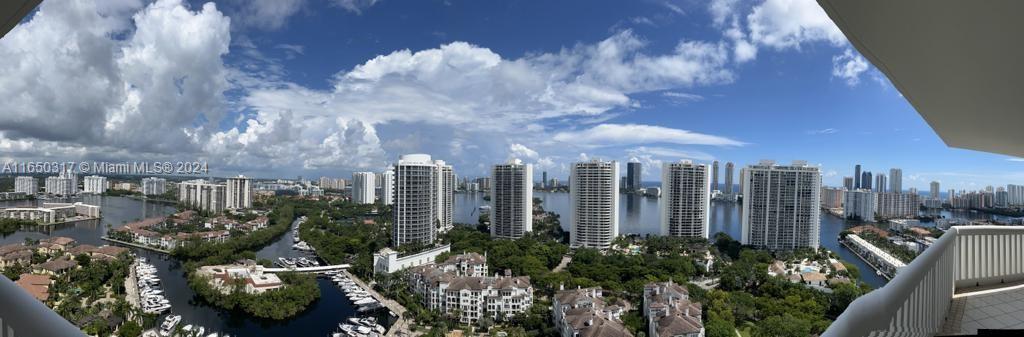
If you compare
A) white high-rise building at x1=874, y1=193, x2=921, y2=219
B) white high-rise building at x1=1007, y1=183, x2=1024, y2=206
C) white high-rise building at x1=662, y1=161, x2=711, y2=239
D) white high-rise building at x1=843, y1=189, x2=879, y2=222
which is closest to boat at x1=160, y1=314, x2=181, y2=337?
white high-rise building at x1=662, y1=161, x2=711, y2=239

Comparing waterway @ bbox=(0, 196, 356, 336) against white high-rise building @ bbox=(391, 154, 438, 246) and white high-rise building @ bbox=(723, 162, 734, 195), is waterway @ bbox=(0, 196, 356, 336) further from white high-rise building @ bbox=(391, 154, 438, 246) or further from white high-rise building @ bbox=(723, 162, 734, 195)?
white high-rise building @ bbox=(723, 162, 734, 195)

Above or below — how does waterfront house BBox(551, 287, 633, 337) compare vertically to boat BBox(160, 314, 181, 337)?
above

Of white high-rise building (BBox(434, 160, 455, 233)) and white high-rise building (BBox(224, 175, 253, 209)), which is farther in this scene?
white high-rise building (BBox(224, 175, 253, 209))

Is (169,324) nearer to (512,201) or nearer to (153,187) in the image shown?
(512,201)

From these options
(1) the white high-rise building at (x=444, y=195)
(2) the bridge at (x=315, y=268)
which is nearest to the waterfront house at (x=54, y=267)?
(2) the bridge at (x=315, y=268)

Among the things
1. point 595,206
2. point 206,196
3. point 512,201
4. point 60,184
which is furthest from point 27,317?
point 60,184

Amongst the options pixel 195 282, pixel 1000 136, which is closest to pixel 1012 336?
pixel 1000 136

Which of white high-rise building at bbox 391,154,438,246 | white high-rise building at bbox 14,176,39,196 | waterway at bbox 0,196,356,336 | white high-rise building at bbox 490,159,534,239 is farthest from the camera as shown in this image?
white high-rise building at bbox 14,176,39,196

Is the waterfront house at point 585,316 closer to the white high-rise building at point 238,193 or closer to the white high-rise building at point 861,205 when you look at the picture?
the white high-rise building at point 861,205
